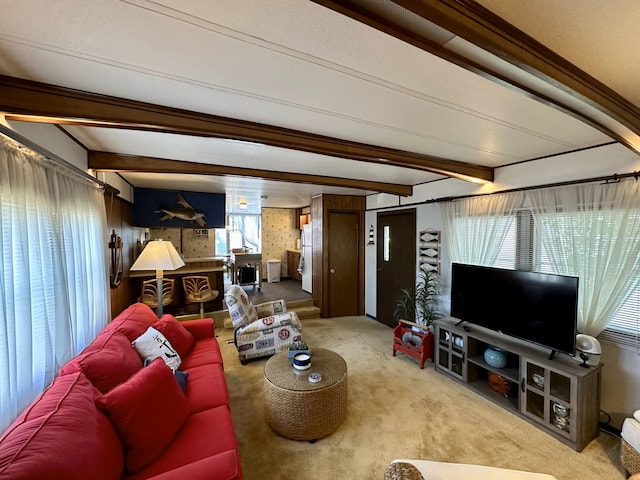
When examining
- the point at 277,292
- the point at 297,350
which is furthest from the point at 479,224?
the point at 277,292

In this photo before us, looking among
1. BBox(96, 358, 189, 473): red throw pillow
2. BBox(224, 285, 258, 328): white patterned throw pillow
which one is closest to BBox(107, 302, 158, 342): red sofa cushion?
BBox(96, 358, 189, 473): red throw pillow

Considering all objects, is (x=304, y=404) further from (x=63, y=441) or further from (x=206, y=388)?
(x=63, y=441)

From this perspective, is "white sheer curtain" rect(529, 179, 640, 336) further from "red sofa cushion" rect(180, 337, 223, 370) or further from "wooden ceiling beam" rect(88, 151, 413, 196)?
"red sofa cushion" rect(180, 337, 223, 370)

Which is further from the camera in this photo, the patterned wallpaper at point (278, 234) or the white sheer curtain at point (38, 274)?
the patterned wallpaper at point (278, 234)

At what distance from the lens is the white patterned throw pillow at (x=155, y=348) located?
211 cm

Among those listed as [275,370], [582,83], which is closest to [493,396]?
[275,370]

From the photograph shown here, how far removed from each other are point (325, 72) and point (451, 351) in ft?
10.1

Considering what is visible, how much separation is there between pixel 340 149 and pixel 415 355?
269cm

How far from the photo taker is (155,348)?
85.1 inches

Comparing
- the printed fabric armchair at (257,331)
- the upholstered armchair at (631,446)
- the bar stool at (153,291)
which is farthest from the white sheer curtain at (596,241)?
the bar stool at (153,291)

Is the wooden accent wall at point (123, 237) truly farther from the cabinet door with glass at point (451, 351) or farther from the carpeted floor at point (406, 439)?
the cabinet door with glass at point (451, 351)

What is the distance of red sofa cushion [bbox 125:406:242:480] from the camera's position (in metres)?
1.19

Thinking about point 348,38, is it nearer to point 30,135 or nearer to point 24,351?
point 30,135

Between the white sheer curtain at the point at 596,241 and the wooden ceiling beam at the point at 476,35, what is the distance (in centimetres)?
139
